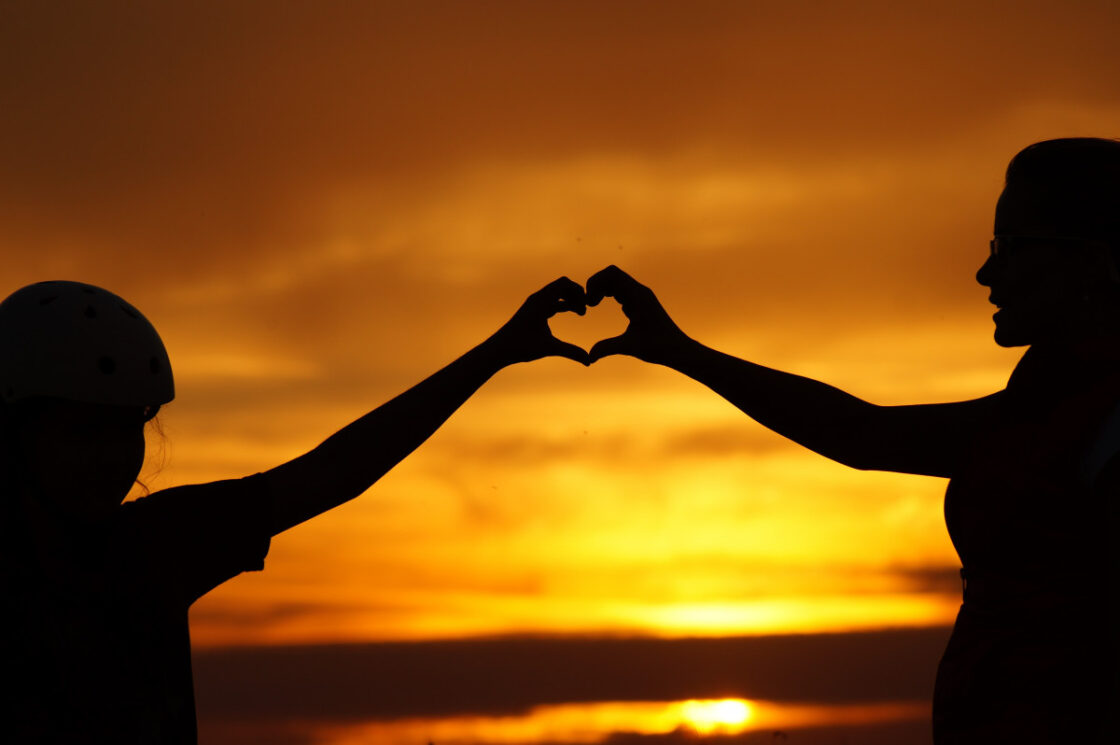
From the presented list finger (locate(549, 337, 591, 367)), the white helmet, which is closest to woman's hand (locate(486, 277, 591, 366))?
finger (locate(549, 337, 591, 367))

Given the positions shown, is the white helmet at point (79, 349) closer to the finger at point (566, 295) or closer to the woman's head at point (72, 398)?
the woman's head at point (72, 398)

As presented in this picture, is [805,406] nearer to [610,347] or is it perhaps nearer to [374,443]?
[610,347]

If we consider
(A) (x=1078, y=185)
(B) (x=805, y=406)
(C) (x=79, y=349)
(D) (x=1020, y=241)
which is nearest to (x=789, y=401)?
(B) (x=805, y=406)

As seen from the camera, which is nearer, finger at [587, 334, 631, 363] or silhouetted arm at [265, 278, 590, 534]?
silhouetted arm at [265, 278, 590, 534]

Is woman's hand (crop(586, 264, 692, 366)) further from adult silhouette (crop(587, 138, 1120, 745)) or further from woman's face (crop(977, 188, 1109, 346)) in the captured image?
woman's face (crop(977, 188, 1109, 346))

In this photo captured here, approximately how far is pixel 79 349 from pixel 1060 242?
489 centimetres

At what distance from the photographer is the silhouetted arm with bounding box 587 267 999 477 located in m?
6.97

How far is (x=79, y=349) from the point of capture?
21.3 feet

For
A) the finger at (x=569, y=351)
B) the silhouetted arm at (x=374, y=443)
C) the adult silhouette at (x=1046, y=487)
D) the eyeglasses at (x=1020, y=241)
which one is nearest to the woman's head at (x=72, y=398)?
the silhouetted arm at (x=374, y=443)

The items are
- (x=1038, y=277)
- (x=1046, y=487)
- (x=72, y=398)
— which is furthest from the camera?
(x=72, y=398)

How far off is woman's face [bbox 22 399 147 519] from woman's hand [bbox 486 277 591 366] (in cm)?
209

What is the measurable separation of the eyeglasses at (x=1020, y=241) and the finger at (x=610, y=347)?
8.33 ft

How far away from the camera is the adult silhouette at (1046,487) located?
5289 mm

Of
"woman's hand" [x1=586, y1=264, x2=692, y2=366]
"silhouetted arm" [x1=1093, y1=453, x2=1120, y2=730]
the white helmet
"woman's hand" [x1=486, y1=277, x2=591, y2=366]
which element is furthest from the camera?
"woman's hand" [x1=586, y1=264, x2=692, y2=366]
